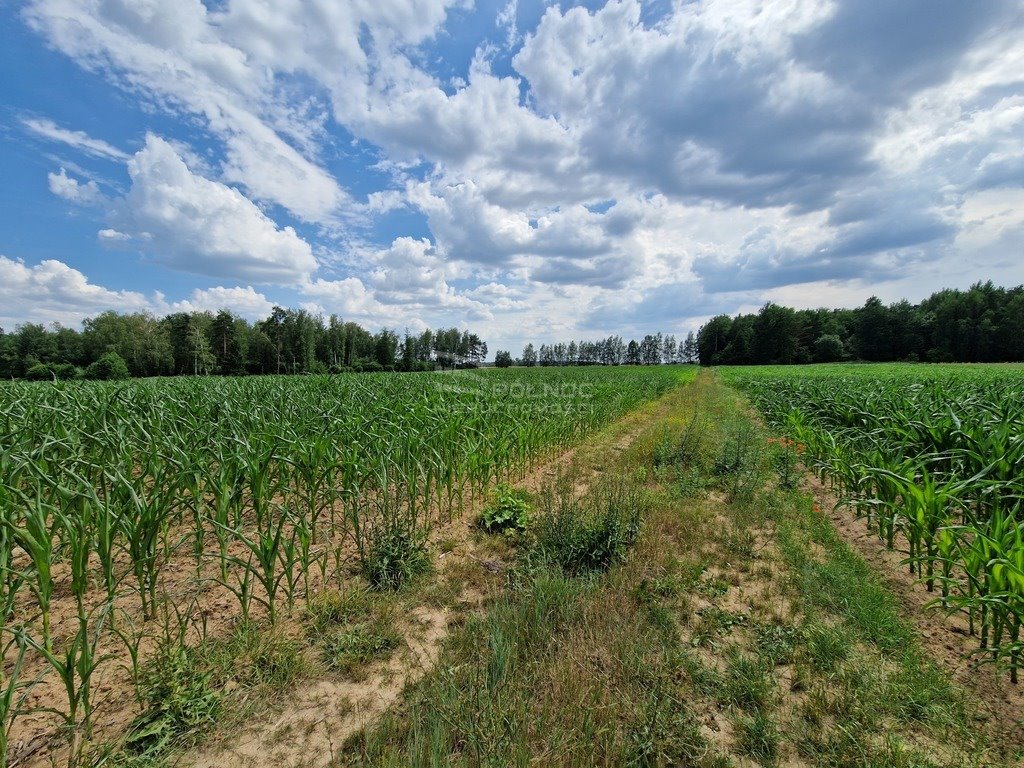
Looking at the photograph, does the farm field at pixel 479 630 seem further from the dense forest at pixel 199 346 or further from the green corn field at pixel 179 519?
the dense forest at pixel 199 346

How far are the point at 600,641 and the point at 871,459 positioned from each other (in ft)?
18.4

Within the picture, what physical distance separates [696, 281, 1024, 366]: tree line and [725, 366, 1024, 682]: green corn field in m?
84.1

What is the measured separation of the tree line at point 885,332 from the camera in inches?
2469

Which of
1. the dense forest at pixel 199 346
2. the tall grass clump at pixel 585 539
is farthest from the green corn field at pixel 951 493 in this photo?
the dense forest at pixel 199 346

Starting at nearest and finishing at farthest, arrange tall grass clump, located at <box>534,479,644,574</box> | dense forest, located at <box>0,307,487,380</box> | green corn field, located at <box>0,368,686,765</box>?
green corn field, located at <box>0,368,686,765</box>, tall grass clump, located at <box>534,479,644,574</box>, dense forest, located at <box>0,307,487,380</box>

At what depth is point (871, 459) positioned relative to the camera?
5.89 m

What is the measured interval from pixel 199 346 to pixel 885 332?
123147 mm

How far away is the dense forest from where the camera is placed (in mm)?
60969

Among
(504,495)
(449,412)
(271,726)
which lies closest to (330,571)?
(271,726)

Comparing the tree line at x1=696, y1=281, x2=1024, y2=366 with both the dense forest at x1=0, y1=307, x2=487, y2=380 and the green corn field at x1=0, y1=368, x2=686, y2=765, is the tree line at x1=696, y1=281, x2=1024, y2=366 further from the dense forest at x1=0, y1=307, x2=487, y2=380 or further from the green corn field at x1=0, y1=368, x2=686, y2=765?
the green corn field at x1=0, y1=368, x2=686, y2=765

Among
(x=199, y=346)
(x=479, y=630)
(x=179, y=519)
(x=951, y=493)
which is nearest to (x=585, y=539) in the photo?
(x=479, y=630)

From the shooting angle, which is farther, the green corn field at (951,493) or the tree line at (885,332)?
the tree line at (885,332)

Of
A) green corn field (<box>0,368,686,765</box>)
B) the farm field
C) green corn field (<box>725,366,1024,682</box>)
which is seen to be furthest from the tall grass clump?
green corn field (<box>725,366,1024,682</box>)

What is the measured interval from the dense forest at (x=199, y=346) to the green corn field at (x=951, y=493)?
55.6 metres
